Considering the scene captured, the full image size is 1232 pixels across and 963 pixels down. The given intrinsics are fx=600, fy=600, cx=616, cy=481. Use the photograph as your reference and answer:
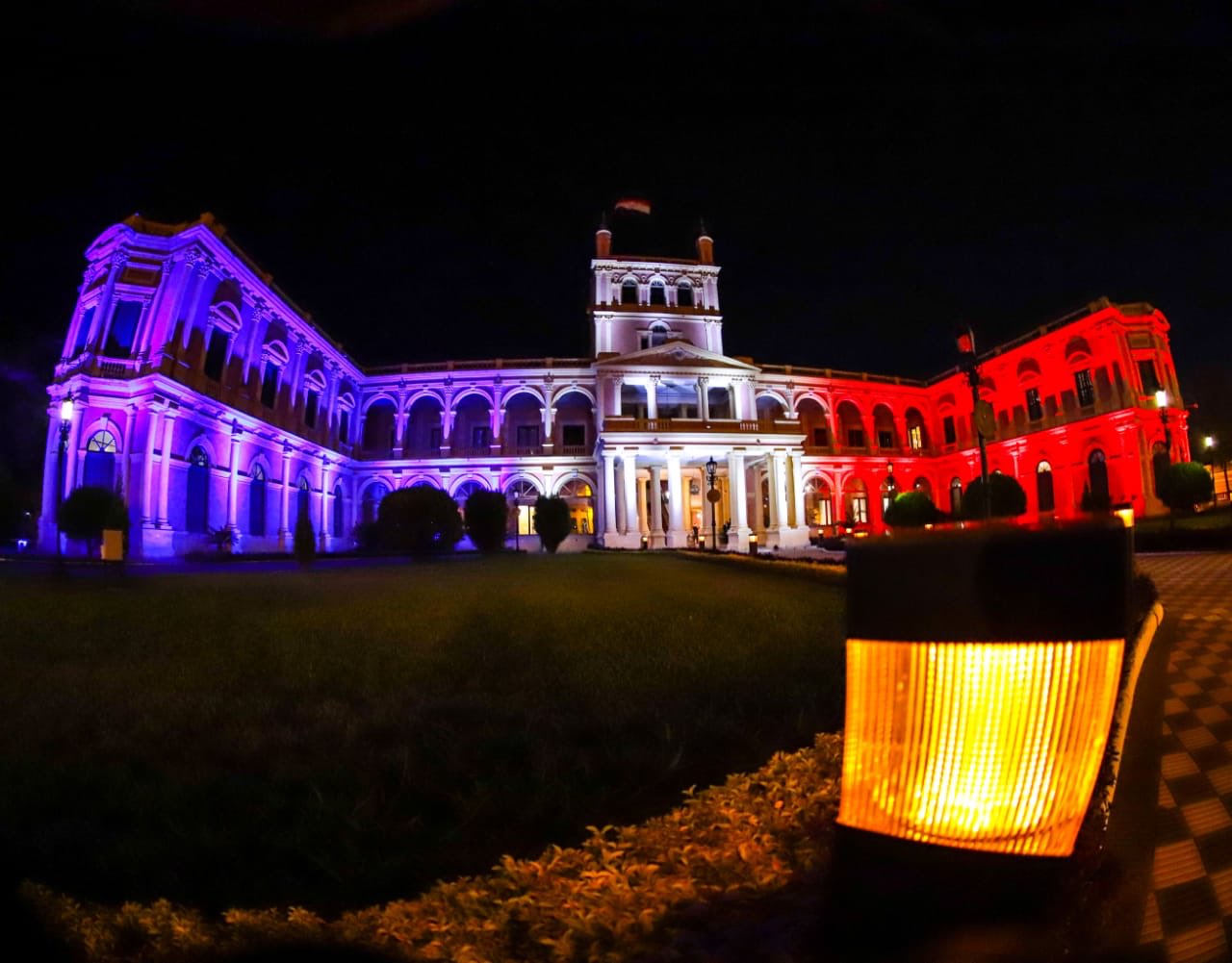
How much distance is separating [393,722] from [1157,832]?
276 centimetres

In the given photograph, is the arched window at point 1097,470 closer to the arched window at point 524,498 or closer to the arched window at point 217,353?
the arched window at point 524,498

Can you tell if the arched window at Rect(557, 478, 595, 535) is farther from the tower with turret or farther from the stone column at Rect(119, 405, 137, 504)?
the stone column at Rect(119, 405, 137, 504)

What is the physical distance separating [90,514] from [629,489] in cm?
2086

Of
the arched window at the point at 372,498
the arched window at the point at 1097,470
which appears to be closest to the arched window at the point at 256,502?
the arched window at the point at 372,498

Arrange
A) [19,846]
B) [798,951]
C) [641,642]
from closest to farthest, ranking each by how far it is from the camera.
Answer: [798,951] < [19,846] < [641,642]

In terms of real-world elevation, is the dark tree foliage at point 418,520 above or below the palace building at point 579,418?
below

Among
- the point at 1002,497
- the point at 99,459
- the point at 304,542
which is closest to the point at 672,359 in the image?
the point at 1002,497

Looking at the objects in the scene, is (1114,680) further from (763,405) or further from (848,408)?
(848,408)

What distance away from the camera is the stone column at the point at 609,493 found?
3059 centimetres

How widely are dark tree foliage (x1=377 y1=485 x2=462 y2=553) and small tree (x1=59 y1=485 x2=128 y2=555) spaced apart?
24.0 feet

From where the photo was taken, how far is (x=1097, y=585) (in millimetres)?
880

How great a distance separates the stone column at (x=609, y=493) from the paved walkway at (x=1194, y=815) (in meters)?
27.1

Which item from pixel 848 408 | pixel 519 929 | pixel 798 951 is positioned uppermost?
pixel 848 408

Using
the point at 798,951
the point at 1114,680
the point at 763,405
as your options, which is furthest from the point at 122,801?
the point at 763,405
